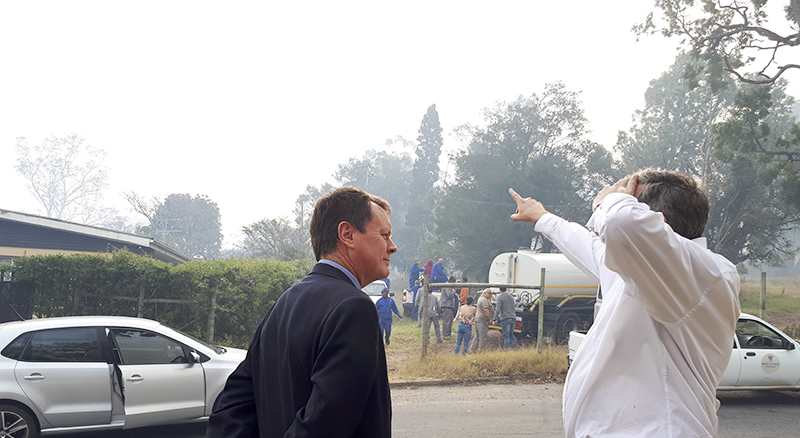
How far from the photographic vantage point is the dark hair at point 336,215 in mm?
2189

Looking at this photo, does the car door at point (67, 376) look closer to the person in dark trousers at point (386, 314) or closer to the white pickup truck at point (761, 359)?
the white pickup truck at point (761, 359)

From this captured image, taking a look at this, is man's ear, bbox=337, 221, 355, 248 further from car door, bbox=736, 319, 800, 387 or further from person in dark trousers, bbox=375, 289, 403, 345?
person in dark trousers, bbox=375, 289, 403, 345

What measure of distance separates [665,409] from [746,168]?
111 feet

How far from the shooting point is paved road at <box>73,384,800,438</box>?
7168mm

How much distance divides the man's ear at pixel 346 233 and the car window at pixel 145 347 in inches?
218

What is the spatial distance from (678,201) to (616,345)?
0.56m

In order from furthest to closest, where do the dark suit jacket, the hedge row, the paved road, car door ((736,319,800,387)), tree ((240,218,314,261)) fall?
1. tree ((240,218,314,261))
2. the hedge row
3. car door ((736,319,800,387))
4. the paved road
5. the dark suit jacket

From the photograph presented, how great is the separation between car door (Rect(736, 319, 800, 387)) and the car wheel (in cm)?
990

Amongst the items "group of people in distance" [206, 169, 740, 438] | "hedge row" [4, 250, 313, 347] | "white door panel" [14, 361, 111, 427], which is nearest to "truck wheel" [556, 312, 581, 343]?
"hedge row" [4, 250, 313, 347]

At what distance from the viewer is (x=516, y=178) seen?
3625 cm

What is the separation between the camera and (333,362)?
5.69ft

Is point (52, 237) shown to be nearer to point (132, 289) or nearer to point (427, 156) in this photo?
point (132, 289)

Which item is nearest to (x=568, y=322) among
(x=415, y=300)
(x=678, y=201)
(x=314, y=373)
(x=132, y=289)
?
(x=415, y=300)

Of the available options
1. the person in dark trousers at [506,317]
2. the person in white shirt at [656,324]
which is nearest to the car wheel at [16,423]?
the person in white shirt at [656,324]
